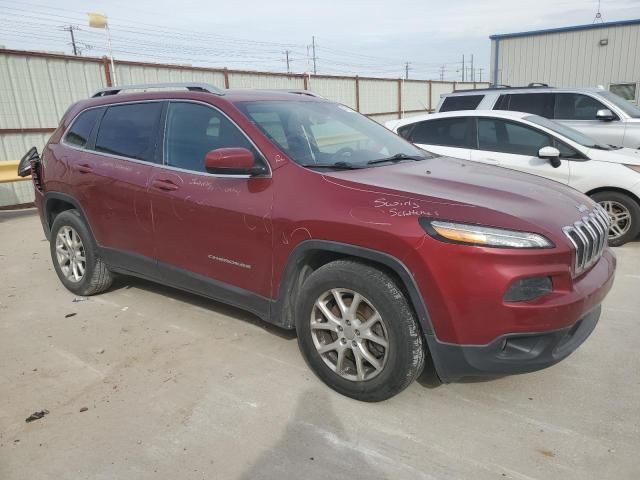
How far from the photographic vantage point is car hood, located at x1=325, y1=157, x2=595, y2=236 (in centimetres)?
256

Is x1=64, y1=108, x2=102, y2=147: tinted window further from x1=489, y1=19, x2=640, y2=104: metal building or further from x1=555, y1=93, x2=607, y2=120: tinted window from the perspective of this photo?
x1=489, y1=19, x2=640, y2=104: metal building

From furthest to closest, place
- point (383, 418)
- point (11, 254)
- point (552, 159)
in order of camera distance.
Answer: point (11, 254) < point (552, 159) < point (383, 418)

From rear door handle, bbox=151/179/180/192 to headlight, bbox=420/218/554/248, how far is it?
6.49ft

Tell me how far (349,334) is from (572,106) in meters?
7.21

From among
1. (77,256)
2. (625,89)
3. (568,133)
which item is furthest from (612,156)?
(625,89)

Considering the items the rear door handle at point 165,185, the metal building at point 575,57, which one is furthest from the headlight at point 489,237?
the metal building at point 575,57

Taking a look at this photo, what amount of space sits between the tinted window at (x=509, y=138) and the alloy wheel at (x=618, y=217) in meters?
0.98

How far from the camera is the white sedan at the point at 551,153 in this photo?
581 centimetres

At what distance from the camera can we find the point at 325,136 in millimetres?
3646

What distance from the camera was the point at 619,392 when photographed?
9.81 ft

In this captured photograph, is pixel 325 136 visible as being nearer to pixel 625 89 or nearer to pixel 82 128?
pixel 82 128

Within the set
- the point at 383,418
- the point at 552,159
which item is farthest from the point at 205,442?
the point at 552,159

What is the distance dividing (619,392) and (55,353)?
12.1ft

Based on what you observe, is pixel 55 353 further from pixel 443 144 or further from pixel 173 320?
pixel 443 144
